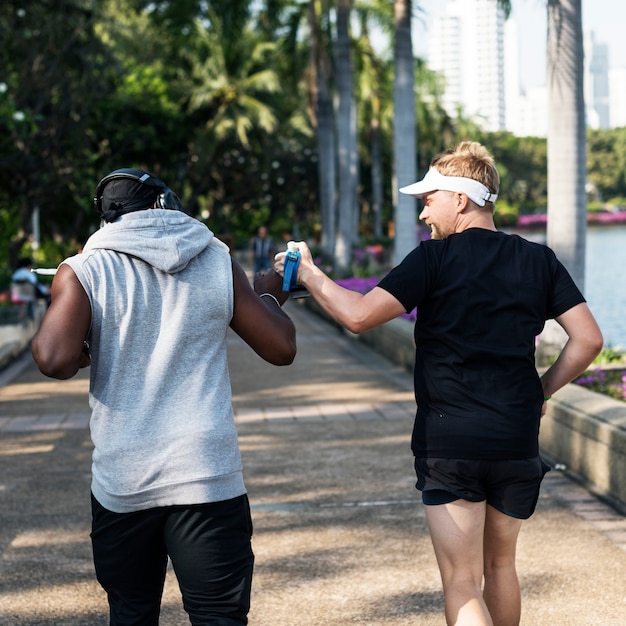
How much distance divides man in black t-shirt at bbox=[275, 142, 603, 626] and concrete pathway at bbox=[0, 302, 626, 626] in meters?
1.31

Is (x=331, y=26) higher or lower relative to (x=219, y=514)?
higher

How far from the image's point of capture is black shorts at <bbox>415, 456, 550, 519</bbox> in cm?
326

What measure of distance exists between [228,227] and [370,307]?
49711mm

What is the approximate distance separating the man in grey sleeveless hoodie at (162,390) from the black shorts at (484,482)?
0.63 metres

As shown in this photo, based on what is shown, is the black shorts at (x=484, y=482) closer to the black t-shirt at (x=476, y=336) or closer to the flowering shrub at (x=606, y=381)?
the black t-shirt at (x=476, y=336)

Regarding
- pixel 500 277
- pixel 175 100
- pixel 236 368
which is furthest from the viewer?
pixel 175 100

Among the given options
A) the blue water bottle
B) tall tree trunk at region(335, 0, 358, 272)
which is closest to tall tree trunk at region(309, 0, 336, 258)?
tall tree trunk at region(335, 0, 358, 272)

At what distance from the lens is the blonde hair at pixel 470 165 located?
3.40m

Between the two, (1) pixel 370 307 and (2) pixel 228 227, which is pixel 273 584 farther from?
(2) pixel 228 227

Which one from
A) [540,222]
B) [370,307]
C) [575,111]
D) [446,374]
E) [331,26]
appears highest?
[331,26]

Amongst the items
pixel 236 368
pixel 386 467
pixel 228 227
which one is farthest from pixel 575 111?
pixel 228 227

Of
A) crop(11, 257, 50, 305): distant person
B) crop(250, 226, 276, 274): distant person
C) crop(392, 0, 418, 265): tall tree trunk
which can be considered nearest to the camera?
crop(392, 0, 418, 265): tall tree trunk

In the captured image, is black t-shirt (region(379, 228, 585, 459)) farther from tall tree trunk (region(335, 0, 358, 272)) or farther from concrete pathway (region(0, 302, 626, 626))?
tall tree trunk (region(335, 0, 358, 272))

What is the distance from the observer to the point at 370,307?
328 centimetres
